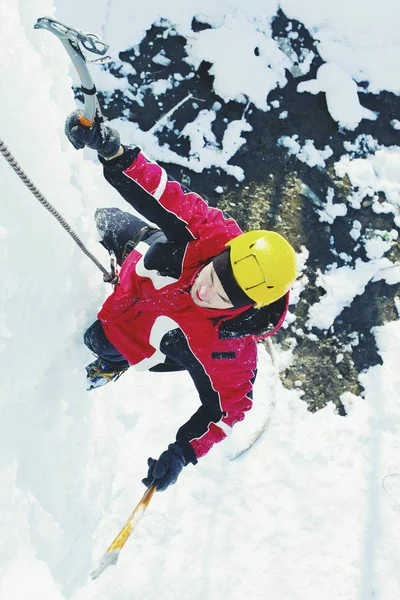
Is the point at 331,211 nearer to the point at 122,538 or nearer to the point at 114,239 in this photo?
the point at 114,239

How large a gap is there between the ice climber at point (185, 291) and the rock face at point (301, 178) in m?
2.05

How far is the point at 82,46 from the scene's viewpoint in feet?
6.16

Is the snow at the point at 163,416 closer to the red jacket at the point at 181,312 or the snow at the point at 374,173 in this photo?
the snow at the point at 374,173

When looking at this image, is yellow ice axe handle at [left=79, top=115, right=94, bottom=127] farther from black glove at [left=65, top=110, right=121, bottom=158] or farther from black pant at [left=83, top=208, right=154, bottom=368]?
black pant at [left=83, top=208, right=154, bottom=368]

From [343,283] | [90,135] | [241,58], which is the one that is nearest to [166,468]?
[90,135]

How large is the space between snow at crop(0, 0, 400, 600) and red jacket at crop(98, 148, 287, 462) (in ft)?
1.23

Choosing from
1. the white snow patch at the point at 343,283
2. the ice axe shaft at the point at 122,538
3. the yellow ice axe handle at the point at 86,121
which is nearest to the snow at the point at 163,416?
the white snow patch at the point at 343,283

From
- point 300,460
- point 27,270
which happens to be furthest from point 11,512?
point 300,460

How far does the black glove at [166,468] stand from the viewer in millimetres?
2811

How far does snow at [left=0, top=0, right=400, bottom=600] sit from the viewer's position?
2361mm

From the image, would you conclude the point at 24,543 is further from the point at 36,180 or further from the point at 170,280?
the point at 36,180

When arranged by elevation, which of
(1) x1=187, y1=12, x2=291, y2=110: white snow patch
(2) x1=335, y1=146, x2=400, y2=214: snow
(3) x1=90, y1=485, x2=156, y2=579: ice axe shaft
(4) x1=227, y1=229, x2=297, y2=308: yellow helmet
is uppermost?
(1) x1=187, y1=12, x2=291, y2=110: white snow patch

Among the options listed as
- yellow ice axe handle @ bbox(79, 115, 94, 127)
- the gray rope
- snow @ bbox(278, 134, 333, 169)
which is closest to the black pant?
the gray rope

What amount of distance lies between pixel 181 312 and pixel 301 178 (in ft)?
10.6
